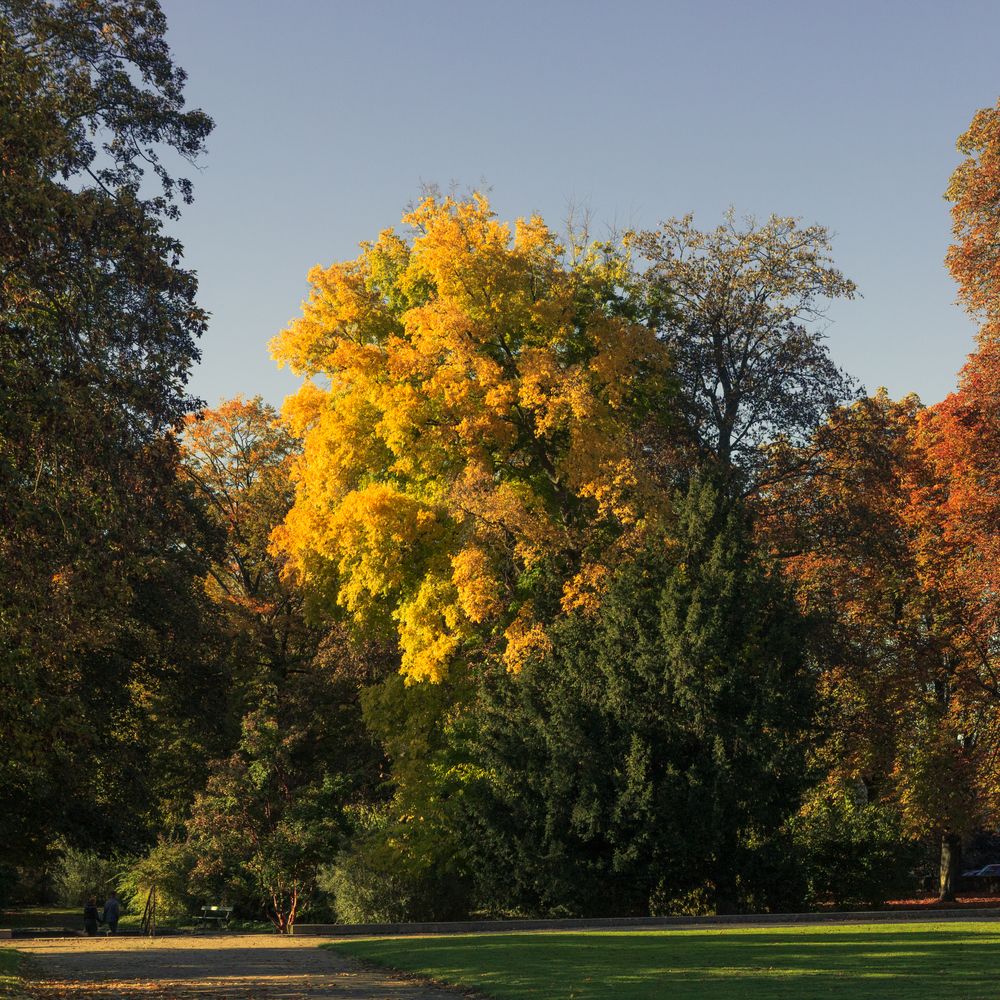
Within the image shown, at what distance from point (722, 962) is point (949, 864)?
24749 mm

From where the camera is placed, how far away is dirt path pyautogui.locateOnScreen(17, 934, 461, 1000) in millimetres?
15211

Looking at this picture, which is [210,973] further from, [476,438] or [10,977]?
[476,438]

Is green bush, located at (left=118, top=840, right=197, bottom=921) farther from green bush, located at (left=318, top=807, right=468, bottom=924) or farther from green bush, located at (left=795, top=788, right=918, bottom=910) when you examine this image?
green bush, located at (left=795, top=788, right=918, bottom=910)

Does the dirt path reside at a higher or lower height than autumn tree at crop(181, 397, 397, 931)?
lower

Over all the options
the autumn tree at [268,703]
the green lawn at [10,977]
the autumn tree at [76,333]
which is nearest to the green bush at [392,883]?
the autumn tree at [268,703]

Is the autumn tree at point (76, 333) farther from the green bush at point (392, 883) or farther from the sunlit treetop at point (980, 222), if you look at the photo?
the sunlit treetop at point (980, 222)

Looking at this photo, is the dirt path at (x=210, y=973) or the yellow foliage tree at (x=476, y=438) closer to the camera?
the dirt path at (x=210, y=973)

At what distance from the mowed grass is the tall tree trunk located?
15594 millimetres

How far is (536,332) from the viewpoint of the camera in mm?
30844

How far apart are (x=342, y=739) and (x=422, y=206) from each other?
17866mm

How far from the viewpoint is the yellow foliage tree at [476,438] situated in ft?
93.6

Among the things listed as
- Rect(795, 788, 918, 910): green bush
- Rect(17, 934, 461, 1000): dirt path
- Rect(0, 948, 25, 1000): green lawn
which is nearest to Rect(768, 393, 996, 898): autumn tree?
Rect(795, 788, 918, 910): green bush

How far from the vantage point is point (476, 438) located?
2970 centimetres

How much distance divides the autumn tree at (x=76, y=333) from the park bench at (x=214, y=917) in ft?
62.8
